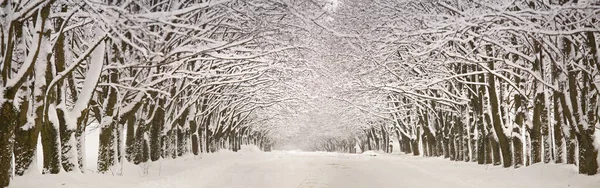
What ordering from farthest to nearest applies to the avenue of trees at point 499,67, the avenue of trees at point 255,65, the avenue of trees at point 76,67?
1. the avenue of trees at point 499,67
2. the avenue of trees at point 255,65
3. the avenue of trees at point 76,67

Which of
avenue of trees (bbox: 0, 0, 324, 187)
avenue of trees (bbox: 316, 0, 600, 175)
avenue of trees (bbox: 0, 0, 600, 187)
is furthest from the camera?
avenue of trees (bbox: 316, 0, 600, 175)

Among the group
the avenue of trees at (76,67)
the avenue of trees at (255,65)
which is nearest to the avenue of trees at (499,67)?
the avenue of trees at (255,65)

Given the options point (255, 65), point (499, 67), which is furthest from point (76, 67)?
point (499, 67)

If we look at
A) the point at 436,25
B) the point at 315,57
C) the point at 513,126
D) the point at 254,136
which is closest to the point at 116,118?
the point at 436,25

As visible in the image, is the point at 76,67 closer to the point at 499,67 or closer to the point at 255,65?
the point at 255,65

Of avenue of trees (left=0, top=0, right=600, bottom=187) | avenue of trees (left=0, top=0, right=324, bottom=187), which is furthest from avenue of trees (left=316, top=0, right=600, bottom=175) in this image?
avenue of trees (left=0, top=0, right=324, bottom=187)

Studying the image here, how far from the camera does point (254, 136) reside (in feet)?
292

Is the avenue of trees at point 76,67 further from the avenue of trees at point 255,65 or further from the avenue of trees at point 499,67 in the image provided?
the avenue of trees at point 499,67

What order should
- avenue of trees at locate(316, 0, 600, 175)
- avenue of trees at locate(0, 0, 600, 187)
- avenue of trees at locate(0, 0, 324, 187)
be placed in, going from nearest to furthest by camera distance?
avenue of trees at locate(0, 0, 324, 187), avenue of trees at locate(0, 0, 600, 187), avenue of trees at locate(316, 0, 600, 175)

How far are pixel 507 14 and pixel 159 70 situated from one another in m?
10.9

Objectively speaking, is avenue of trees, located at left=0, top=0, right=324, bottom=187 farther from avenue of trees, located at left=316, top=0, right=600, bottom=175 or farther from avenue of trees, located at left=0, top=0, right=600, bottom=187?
avenue of trees, located at left=316, top=0, right=600, bottom=175

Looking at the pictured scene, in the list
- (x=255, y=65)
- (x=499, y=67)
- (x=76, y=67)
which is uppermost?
(x=255, y=65)

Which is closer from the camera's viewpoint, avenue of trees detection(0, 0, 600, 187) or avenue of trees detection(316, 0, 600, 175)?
avenue of trees detection(0, 0, 600, 187)

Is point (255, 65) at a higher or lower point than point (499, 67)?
higher
